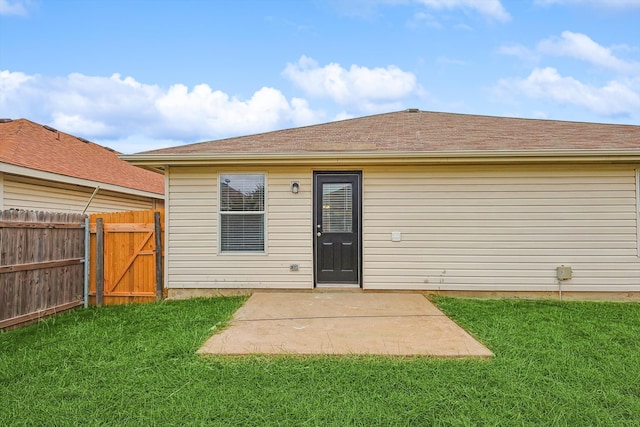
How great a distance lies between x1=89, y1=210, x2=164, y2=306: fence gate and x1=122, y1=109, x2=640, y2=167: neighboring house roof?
1.09 metres

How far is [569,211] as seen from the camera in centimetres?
582

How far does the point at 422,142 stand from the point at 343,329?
12.3ft

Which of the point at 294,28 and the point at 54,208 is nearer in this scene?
the point at 54,208

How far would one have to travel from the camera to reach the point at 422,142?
6258mm

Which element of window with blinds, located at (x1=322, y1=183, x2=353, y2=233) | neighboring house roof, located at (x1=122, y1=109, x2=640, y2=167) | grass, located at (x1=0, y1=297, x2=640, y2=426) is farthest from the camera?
window with blinds, located at (x1=322, y1=183, x2=353, y2=233)

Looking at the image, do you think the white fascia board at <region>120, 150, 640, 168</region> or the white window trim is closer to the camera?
the white fascia board at <region>120, 150, 640, 168</region>

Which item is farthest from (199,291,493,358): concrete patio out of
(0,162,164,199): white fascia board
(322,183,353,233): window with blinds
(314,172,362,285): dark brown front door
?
(0,162,164,199): white fascia board

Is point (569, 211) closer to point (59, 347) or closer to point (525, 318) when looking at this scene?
point (525, 318)

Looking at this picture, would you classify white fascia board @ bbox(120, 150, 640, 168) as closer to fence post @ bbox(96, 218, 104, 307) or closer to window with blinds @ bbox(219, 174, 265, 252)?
window with blinds @ bbox(219, 174, 265, 252)

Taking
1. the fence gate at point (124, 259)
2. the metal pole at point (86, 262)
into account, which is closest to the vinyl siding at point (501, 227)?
the fence gate at point (124, 259)

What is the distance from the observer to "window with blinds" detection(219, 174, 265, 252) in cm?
610

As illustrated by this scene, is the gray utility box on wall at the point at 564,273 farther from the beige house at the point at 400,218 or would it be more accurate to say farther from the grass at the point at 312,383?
the grass at the point at 312,383

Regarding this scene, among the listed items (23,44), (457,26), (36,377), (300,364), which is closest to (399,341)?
(300,364)

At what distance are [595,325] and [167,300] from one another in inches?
241
